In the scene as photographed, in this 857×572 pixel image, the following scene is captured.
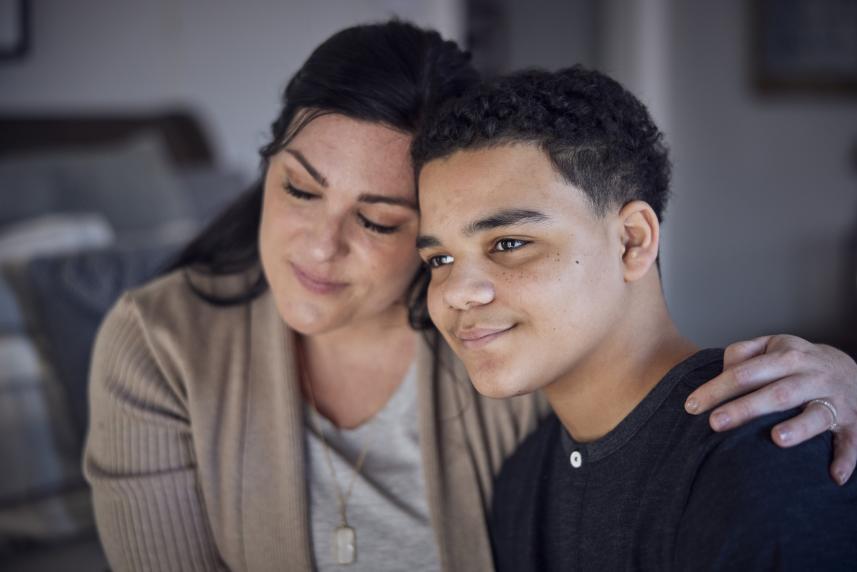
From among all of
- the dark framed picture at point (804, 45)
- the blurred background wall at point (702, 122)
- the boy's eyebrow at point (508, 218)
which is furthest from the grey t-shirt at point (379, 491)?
the dark framed picture at point (804, 45)

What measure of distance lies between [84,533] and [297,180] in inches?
47.0

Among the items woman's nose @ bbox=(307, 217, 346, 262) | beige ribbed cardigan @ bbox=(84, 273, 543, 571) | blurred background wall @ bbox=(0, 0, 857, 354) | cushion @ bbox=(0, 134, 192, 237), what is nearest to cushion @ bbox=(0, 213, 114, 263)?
cushion @ bbox=(0, 134, 192, 237)

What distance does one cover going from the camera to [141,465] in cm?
125

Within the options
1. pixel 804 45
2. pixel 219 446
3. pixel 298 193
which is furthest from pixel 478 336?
pixel 804 45

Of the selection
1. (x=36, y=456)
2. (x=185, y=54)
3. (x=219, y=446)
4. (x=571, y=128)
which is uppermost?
(x=185, y=54)

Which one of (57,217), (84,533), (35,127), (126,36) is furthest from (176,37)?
(84,533)

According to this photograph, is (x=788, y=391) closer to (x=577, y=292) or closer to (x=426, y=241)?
(x=577, y=292)

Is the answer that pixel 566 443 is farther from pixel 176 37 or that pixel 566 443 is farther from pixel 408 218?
pixel 176 37

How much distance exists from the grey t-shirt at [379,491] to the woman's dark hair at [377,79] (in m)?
0.46

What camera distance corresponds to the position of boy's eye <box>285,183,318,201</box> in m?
1.25

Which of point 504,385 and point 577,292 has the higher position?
point 577,292

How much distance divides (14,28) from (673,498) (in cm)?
313

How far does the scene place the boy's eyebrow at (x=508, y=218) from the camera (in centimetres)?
101

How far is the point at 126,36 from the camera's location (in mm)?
3447
